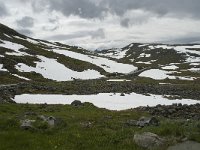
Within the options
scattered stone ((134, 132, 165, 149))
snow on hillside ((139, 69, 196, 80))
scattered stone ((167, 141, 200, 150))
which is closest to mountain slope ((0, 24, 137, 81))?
snow on hillside ((139, 69, 196, 80))

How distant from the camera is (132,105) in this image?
51.1 meters

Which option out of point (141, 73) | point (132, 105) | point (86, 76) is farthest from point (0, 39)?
point (132, 105)

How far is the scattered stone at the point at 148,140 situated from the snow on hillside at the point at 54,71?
233ft

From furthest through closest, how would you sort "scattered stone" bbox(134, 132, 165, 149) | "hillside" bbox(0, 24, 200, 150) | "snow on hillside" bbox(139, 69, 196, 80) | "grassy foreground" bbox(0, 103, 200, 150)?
"snow on hillside" bbox(139, 69, 196, 80) → "hillside" bbox(0, 24, 200, 150) → "scattered stone" bbox(134, 132, 165, 149) → "grassy foreground" bbox(0, 103, 200, 150)

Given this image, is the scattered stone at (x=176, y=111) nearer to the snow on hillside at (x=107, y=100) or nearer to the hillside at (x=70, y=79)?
the snow on hillside at (x=107, y=100)

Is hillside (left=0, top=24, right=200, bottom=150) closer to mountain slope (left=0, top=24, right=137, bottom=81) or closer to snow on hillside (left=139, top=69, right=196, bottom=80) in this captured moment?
mountain slope (left=0, top=24, right=137, bottom=81)

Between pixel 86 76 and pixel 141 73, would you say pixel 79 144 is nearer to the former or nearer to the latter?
pixel 86 76

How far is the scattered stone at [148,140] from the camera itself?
59.2 ft

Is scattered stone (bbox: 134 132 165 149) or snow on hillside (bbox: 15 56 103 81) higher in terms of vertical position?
snow on hillside (bbox: 15 56 103 81)

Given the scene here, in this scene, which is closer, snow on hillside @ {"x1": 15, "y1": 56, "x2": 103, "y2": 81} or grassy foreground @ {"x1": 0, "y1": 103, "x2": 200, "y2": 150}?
grassy foreground @ {"x1": 0, "y1": 103, "x2": 200, "y2": 150}

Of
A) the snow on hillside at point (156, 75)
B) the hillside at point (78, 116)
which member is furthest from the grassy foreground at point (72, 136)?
the snow on hillside at point (156, 75)

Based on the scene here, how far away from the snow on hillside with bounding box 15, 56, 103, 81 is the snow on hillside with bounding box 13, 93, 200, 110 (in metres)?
36.4

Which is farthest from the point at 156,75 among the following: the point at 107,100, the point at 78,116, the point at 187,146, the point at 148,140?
the point at 187,146

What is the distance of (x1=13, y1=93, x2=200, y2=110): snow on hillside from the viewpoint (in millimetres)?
49156
